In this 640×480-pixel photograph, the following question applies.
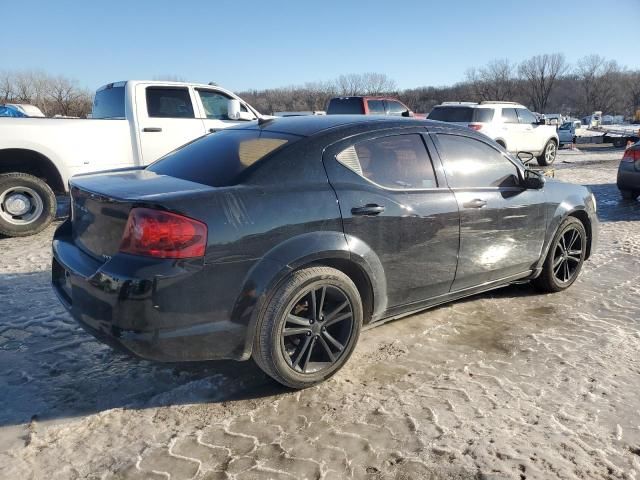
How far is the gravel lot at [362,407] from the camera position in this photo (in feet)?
7.91

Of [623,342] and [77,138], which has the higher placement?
[77,138]

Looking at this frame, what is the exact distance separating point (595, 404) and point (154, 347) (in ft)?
8.02

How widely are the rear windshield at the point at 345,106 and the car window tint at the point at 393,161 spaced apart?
12.2 meters

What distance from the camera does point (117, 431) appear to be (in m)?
2.66

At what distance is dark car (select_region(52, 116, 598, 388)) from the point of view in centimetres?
263

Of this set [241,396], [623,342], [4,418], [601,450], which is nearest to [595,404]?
[601,450]

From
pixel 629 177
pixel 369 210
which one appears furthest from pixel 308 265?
pixel 629 177

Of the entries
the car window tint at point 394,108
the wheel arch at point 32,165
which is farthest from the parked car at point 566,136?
the wheel arch at point 32,165

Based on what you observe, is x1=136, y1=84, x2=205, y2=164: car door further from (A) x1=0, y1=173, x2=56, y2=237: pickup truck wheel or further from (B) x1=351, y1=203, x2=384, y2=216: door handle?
(B) x1=351, y1=203, x2=384, y2=216: door handle

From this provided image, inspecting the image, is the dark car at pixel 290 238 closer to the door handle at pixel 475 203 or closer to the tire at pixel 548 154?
the door handle at pixel 475 203

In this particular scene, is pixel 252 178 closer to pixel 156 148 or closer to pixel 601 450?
pixel 601 450

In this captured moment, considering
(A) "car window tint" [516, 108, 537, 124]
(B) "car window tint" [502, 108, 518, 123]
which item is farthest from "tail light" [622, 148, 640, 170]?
(A) "car window tint" [516, 108, 537, 124]

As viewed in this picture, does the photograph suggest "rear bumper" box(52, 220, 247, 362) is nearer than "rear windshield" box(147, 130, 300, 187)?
Yes

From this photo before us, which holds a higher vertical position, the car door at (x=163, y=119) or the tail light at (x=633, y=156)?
the car door at (x=163, y=119)
